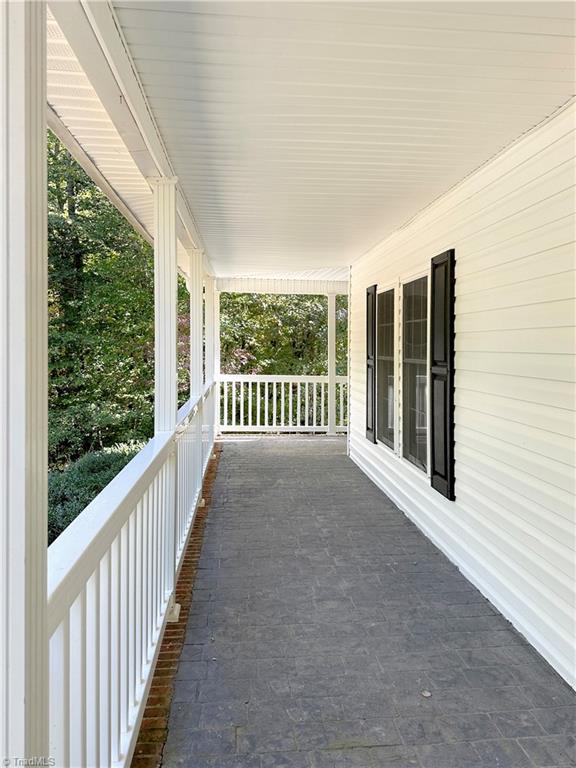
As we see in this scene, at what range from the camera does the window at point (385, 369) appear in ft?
17.6

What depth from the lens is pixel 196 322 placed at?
17.0ft

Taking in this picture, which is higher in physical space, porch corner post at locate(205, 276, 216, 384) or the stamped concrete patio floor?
porch corner post at locate(205, 276, 216, 384)

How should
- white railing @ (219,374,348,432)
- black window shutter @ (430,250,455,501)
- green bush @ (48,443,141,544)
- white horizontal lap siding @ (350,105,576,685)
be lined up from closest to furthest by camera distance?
white horizontal lap siding @ (350,105,576,685), black window shutter @ (430,250,455,501), green bush @ (48,443,141,544), white railing @ (219,374,348,432)

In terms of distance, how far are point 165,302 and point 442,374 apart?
2.16m

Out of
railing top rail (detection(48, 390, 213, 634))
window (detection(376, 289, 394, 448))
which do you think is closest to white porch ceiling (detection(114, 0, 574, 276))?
railing top rail (detection(48, 390, 213, 634))

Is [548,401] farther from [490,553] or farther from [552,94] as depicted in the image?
[552,94]

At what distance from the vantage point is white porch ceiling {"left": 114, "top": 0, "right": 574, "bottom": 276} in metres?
1.72

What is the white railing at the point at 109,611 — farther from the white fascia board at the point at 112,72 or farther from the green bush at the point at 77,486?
the green bush at the point at 77,486

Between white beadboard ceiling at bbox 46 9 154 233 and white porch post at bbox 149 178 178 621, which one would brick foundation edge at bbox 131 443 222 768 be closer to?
white porch post at bbox 149 178 178 621

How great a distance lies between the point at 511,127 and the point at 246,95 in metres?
1.43

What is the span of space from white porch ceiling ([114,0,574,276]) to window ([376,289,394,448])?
1795 mm

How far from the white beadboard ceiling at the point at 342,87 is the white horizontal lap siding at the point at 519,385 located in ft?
0.94

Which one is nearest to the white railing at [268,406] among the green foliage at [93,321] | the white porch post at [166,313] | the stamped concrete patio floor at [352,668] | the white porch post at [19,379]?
the green foliage at [93,321]

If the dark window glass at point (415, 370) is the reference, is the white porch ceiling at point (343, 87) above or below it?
above
